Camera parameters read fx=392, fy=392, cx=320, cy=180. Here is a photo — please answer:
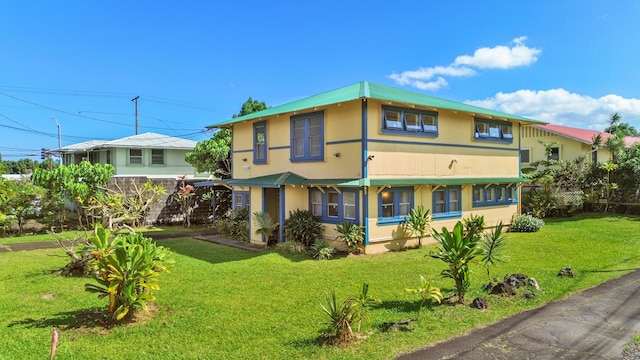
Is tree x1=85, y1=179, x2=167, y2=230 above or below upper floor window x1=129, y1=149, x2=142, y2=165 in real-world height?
below

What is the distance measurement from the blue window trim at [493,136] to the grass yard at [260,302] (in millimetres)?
5023

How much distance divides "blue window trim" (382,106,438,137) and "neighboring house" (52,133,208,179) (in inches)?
733

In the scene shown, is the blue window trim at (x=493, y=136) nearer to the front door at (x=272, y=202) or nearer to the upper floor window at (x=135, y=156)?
the front door at (x=272, y=202)

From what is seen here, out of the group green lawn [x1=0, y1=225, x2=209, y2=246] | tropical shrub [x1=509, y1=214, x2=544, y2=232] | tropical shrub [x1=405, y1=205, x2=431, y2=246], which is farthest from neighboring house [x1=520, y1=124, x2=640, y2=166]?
green lawn [x1=0, y1=225, x2=209, y2=246]

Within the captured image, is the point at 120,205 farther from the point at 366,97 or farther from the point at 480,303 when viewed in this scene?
the point at 480,303

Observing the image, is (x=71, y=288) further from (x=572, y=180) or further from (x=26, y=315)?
(x=572, y=180)

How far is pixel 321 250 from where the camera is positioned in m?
12.6

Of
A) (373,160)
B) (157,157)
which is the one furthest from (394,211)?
→ (157,157)

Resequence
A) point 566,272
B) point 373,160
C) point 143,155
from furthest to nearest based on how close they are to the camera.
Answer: point 143,155 < point 373,160 < point 566,272

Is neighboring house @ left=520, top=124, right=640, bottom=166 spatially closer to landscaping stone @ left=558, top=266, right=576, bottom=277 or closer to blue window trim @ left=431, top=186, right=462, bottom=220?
blue window trim @ left=431, top=186, right=462, bottom=220

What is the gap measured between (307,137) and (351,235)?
4090mm

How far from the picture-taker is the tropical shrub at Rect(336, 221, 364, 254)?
1271 centimetres

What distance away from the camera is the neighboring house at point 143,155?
2653cm

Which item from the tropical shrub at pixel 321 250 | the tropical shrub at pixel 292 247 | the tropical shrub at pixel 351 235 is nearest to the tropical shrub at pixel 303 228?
the tropical shrub at pixel 292 247
